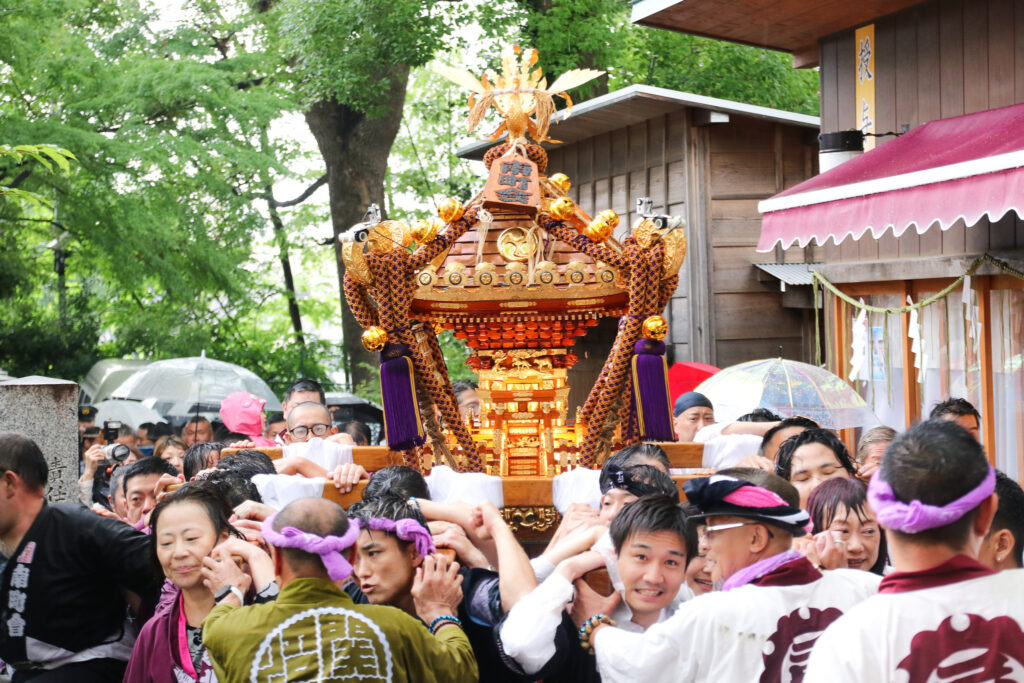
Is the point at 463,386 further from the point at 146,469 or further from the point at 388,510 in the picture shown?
the point at 388,510

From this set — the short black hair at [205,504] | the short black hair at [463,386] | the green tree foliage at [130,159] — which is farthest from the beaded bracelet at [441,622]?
the green tree foliage at [130,159]

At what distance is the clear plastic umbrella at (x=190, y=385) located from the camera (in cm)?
1144

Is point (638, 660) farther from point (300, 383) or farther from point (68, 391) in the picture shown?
point (300, 383)

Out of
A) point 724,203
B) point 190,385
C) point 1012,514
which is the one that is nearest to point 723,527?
point 1012,514

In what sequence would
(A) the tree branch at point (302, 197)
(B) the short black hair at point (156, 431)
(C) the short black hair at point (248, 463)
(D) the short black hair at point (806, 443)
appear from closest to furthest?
1. (D) the short black hair at point (806, 443)
2. (C) the short black hair at point (248, 463)
3. (B) the short black hair at point (156, 431)
4. (A) the tree branch at point (302, 197)

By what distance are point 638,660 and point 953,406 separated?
361cm

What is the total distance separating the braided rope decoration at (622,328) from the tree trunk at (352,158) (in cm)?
1027

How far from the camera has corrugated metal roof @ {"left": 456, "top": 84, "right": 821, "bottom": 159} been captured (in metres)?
10.0

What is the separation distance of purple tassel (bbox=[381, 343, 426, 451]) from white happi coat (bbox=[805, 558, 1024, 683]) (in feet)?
10.3

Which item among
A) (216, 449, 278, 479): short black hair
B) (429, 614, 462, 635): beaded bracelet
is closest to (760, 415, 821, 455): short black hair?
(216, 449, 278, 479): short black hair

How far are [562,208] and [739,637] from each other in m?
2.98

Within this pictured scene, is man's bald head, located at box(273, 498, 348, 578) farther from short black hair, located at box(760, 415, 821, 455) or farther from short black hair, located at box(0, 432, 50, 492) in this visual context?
short black hair, located at box(760, 415, 821, 455)

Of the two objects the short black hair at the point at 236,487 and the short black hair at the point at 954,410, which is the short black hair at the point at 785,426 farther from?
the short black hair at the point at 236,487

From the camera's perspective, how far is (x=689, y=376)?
9078 millimetres
